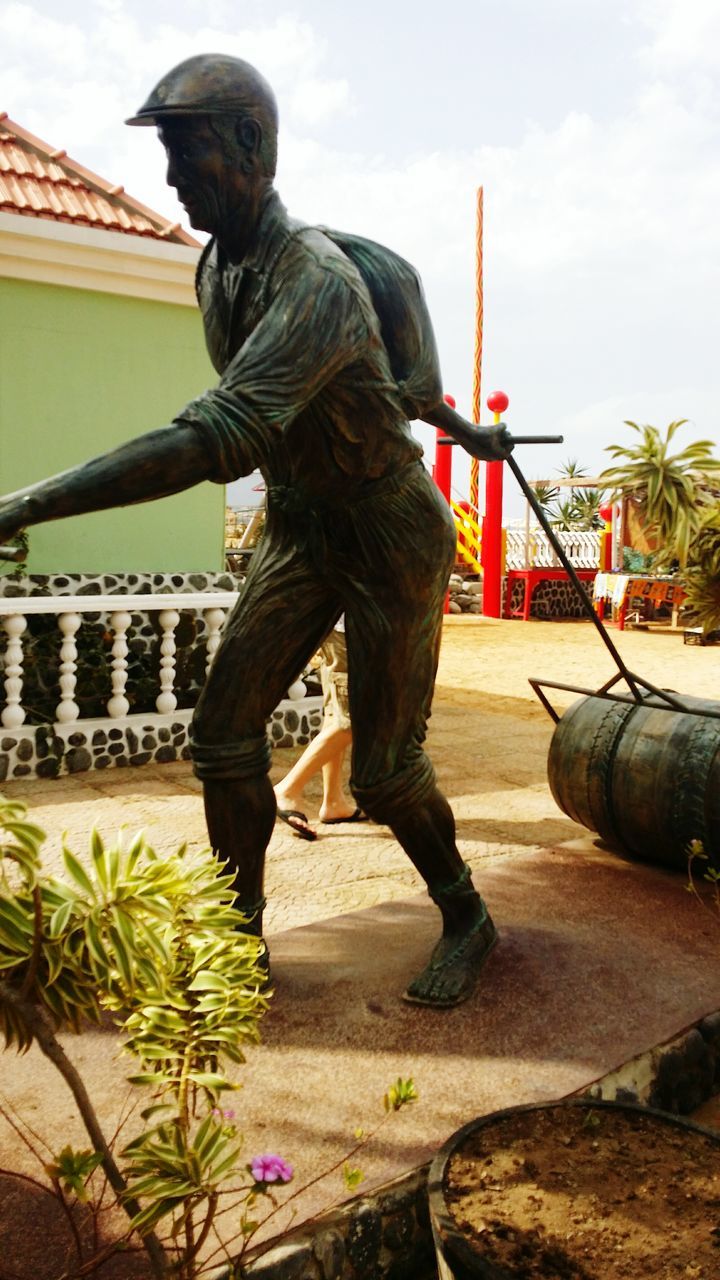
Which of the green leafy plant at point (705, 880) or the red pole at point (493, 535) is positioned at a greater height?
the red pole at point (493, 535)

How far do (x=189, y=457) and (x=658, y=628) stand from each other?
18.2m

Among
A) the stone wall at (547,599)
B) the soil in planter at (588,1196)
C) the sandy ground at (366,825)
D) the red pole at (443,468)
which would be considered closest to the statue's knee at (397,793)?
the sandy ground at (366,825)

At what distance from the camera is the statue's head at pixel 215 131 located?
240 cm

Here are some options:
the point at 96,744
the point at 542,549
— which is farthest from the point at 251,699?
the point at 542,549

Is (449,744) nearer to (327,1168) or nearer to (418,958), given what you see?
(418,958)

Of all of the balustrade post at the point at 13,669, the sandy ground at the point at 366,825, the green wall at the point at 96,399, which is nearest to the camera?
the sandy ground at the point at 366,825

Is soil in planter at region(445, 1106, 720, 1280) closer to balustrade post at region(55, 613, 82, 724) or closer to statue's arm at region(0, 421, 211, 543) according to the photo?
statue's arm at region(0, 421, 211, 543)

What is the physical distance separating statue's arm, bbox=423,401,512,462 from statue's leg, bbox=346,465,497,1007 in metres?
0.38

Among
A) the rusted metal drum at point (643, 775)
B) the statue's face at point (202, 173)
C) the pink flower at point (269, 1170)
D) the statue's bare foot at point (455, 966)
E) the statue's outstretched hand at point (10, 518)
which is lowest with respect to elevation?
the statue's bare foot at point (455, 966)

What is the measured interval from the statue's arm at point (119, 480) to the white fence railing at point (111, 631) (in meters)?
4.57

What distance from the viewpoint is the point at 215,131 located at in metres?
2.45

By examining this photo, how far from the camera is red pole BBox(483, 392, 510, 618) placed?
19.5 meters

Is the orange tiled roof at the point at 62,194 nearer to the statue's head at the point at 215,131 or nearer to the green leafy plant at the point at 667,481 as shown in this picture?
the green leafy plant at the point at 667,481

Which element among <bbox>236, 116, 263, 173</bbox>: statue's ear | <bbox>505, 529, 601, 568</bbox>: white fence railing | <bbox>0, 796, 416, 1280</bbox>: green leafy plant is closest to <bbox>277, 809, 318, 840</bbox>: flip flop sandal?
<bbox>236, 116, 263, 173</bbox>: statue's ear
